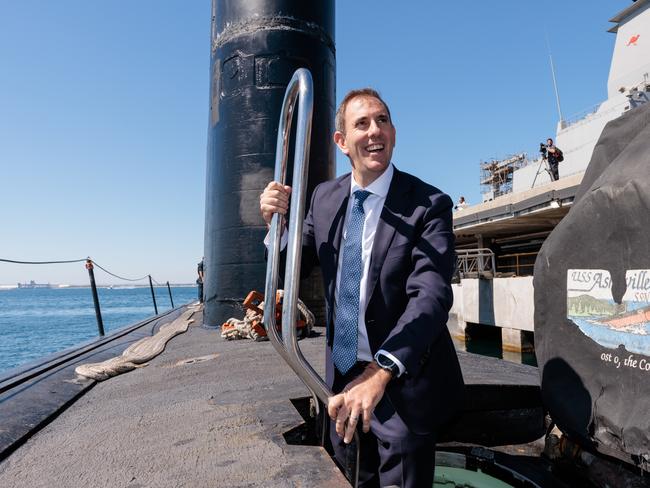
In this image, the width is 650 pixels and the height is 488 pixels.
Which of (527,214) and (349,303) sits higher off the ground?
(527,214)

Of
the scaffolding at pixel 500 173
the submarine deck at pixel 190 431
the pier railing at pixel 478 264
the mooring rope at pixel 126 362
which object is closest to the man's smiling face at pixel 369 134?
the submarine deck at pixel 190 431

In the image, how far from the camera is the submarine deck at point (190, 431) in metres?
1.84

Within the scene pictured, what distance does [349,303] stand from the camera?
1.85 meters

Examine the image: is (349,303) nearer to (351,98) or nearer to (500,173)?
(351,98)

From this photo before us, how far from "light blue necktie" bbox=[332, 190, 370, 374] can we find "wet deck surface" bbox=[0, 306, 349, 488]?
42 centimetres

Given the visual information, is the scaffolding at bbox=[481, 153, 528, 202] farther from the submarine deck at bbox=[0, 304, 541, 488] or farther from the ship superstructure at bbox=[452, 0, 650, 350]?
the submarine deck at bbox=[0, 304, 541, 488]

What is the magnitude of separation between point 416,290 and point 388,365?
1.11 ft

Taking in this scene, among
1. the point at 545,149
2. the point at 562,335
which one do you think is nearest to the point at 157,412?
the point at 562,335


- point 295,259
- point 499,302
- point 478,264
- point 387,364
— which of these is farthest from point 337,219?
point 478,264

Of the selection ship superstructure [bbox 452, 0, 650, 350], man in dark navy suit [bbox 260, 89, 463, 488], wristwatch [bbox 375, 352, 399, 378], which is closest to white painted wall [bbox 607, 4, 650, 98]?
ship superstructure [bbox 452, 0, 650, 350]

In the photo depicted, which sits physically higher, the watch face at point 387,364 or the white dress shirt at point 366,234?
the white dress shirt at point 366,234

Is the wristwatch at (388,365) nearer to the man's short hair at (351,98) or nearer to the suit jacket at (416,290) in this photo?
the suit jacket at (416,290)

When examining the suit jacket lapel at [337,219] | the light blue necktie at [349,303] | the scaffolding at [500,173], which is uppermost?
the scaffolding at [500,173]

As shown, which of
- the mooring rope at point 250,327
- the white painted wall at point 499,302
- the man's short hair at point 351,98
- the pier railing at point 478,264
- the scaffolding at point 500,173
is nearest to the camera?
the man's short hair at point 351,98
